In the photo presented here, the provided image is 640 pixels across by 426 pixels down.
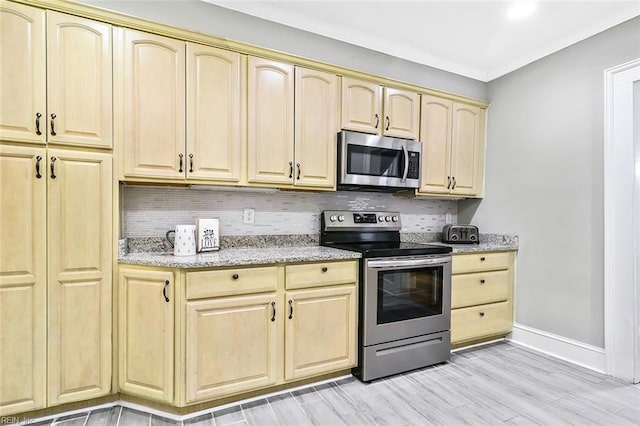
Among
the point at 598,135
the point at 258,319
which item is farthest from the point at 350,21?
the point at 258,319

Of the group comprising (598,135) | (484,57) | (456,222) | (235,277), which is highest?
(484,57)

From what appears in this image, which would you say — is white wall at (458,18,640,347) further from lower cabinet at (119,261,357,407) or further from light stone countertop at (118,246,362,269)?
lower cabinet at (119,261,357,407)

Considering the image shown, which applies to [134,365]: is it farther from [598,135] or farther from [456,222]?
[598,135]

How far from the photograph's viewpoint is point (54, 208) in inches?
70.7

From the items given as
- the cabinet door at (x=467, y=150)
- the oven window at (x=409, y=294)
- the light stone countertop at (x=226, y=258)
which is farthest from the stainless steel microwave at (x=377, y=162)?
the oven window at (x=409, y=294)

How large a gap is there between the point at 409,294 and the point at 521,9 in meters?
2.20

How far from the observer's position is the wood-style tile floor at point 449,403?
185 cm

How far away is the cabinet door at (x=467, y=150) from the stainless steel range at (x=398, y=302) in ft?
3.13

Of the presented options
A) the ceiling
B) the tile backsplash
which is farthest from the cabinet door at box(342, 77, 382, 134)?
the tile backsplash

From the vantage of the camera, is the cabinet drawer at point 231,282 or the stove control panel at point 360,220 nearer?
the cabinet drawer at point 231,282

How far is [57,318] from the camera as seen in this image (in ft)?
5.89

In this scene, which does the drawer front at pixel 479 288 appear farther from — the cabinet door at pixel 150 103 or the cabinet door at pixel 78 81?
the cabinet door at pixel 78 81

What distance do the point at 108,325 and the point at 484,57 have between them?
3.65m

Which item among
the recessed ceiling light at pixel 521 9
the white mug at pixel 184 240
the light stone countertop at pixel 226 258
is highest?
the recessed ceiling light at pixel 521 9
